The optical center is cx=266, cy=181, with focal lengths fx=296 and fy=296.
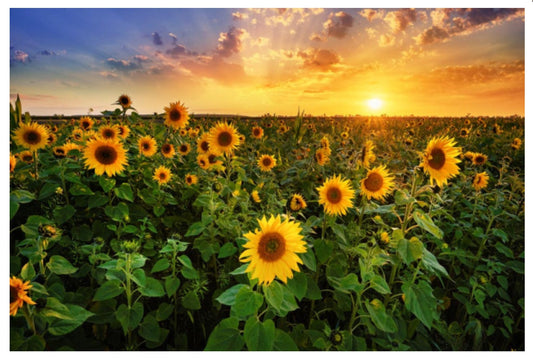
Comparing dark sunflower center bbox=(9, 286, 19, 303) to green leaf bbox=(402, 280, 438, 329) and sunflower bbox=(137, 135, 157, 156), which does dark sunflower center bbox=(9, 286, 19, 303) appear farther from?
sunflower bbox=(137, 135, 157, 156)

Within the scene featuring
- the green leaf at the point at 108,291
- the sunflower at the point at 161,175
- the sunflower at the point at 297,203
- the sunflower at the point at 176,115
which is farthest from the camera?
the sunflower at the point at 176,115

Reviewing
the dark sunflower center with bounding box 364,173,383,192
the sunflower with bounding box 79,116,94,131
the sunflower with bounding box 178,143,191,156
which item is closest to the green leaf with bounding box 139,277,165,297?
the dark sunflower center with bounding box 364,173,383,192

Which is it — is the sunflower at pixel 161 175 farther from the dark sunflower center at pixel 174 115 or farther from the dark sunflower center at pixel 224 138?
the dark sunflower center at pixel 174 115

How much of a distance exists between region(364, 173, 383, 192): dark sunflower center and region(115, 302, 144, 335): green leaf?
147cm

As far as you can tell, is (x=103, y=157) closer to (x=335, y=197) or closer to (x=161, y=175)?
(x=161, y=175)

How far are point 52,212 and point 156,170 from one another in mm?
726

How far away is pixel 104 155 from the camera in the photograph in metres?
1.90

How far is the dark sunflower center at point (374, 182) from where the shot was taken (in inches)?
74.5

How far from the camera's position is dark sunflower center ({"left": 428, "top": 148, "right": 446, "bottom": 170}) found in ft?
4.99

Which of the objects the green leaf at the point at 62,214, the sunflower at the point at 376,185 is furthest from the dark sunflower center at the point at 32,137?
the sunflower at the point at 376,185

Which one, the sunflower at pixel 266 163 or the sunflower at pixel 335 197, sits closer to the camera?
the sunflower at pixel 335 197

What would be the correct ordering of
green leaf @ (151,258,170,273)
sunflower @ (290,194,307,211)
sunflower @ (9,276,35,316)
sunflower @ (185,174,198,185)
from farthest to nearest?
sunflower @ (185,174,198,185) → sunflower @ (290,194,307,211) → green leaf @ (151,258,170,273) → sunflower @ (9,276,35,316)

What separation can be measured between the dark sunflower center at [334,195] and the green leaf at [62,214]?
151cm
